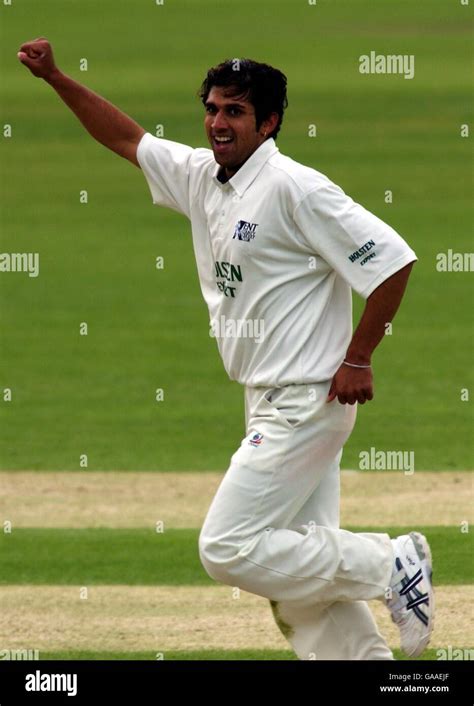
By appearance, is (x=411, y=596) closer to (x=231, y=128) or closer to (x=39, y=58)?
(x=231, y=128)

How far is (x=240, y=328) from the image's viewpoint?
7164 mm

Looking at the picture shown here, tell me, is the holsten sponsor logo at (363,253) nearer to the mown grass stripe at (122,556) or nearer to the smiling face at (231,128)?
the smiling face at (231,128)

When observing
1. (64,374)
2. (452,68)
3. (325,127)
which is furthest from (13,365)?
(452,68)

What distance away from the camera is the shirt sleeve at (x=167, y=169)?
7594 mm

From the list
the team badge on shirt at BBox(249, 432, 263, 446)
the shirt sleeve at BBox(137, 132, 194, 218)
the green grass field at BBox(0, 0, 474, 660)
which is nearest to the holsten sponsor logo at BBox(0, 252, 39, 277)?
the green grass field at BBox(0, 0, 474, 660)

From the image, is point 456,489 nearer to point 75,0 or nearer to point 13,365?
point 13,365

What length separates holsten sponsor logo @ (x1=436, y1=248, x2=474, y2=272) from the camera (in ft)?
70.8

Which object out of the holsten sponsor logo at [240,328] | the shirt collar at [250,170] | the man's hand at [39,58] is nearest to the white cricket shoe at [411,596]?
the holsten sponsor logo at [240,328]

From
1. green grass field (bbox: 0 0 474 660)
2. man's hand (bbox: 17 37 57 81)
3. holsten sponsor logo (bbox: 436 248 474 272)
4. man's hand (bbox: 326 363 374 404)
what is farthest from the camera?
holsten sponsor logo (bbox: 436 248 474 272)

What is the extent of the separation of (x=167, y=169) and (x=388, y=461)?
16.7 ft

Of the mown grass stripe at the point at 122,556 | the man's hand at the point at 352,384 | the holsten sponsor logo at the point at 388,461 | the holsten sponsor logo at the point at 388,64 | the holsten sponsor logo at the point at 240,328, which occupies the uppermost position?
the holsten sponsor logo at the point at 388,64

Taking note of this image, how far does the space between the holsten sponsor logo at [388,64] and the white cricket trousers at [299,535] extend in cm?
3394

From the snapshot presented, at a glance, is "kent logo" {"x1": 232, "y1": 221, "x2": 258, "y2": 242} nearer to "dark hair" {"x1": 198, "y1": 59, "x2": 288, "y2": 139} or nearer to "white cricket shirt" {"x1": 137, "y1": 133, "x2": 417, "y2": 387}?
"white cricket shirt" {"x1": 137, "y1": 133, "x2": 417, "y2": 387}

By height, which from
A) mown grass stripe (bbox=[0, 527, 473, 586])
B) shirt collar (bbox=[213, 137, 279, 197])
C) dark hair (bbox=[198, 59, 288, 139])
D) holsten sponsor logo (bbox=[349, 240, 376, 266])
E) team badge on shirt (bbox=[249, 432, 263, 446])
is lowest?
mown grass stripe (bbox=[0, 527, 473, 586])
